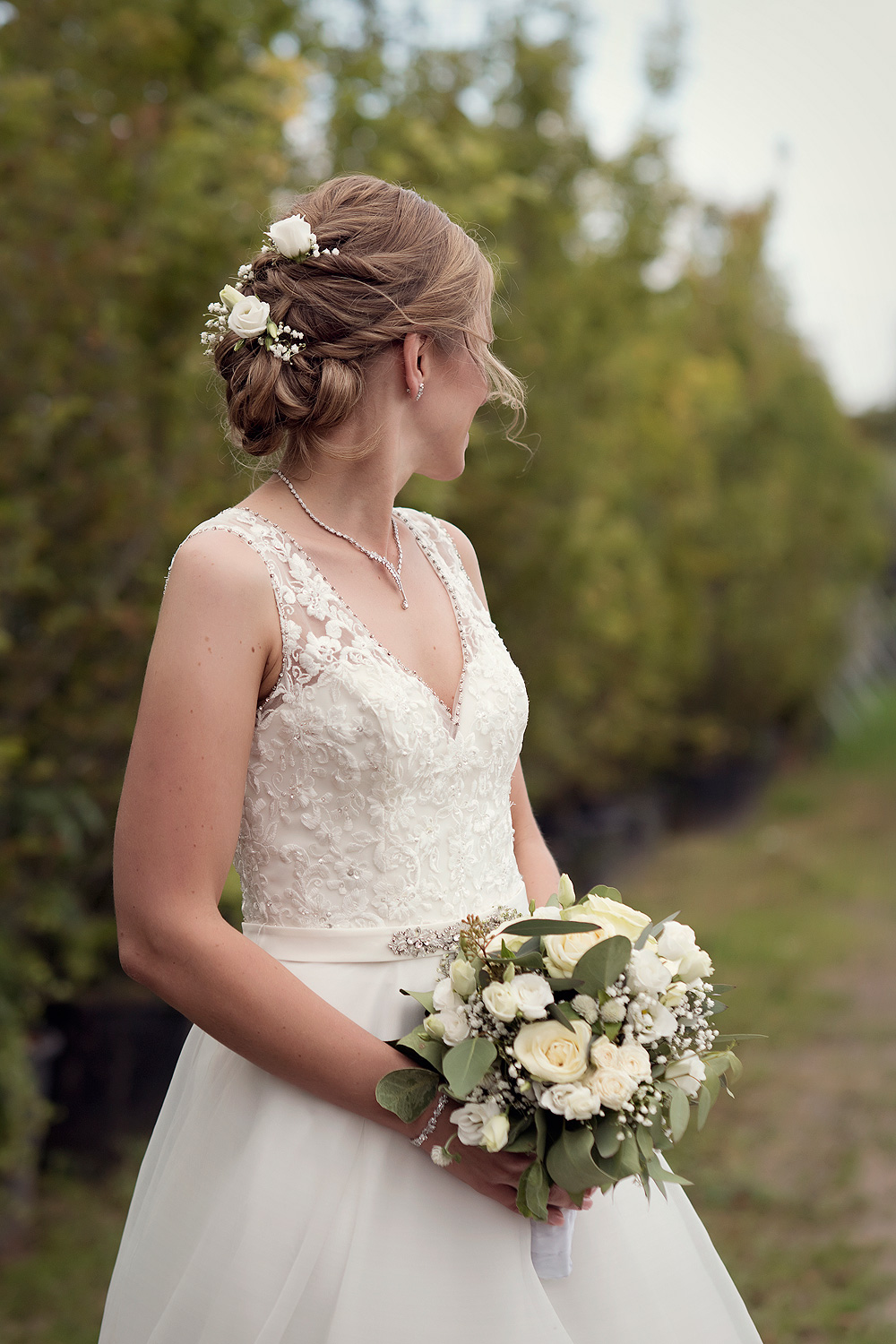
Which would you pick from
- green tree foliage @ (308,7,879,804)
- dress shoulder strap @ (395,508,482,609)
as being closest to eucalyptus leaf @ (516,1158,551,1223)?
dress shoulder strap @ (395,508,482,609)

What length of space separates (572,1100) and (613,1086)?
55 millimetres

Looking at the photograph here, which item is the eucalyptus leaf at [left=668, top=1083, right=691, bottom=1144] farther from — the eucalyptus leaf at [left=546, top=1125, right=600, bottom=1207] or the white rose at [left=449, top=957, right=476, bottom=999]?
the white rose at [left=449, top=957, right=476, bottom=999]

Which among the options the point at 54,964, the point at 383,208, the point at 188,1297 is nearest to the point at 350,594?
the point at 383,208

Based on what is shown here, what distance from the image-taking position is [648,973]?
1554 mm

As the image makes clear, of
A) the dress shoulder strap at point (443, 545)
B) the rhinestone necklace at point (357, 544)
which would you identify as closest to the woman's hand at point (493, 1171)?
the rhinestone necklace at point (357, 544)

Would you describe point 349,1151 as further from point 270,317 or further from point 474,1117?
point 270,317

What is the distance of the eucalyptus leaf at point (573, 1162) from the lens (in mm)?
1511

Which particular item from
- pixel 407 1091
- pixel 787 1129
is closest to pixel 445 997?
pixel 407 1091

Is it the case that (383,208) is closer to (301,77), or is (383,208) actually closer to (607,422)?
(301,77)

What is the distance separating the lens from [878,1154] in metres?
4.73

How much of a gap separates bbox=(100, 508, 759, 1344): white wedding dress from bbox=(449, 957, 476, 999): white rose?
0.22 m

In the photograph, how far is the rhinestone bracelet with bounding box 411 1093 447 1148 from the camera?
1645 millimetres

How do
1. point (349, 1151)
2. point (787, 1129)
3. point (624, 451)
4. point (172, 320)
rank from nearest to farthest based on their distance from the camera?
point (349, 1151) → point (172, 320) → point (787, 1129) → point (624, 451)

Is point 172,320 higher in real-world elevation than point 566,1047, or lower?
higher
